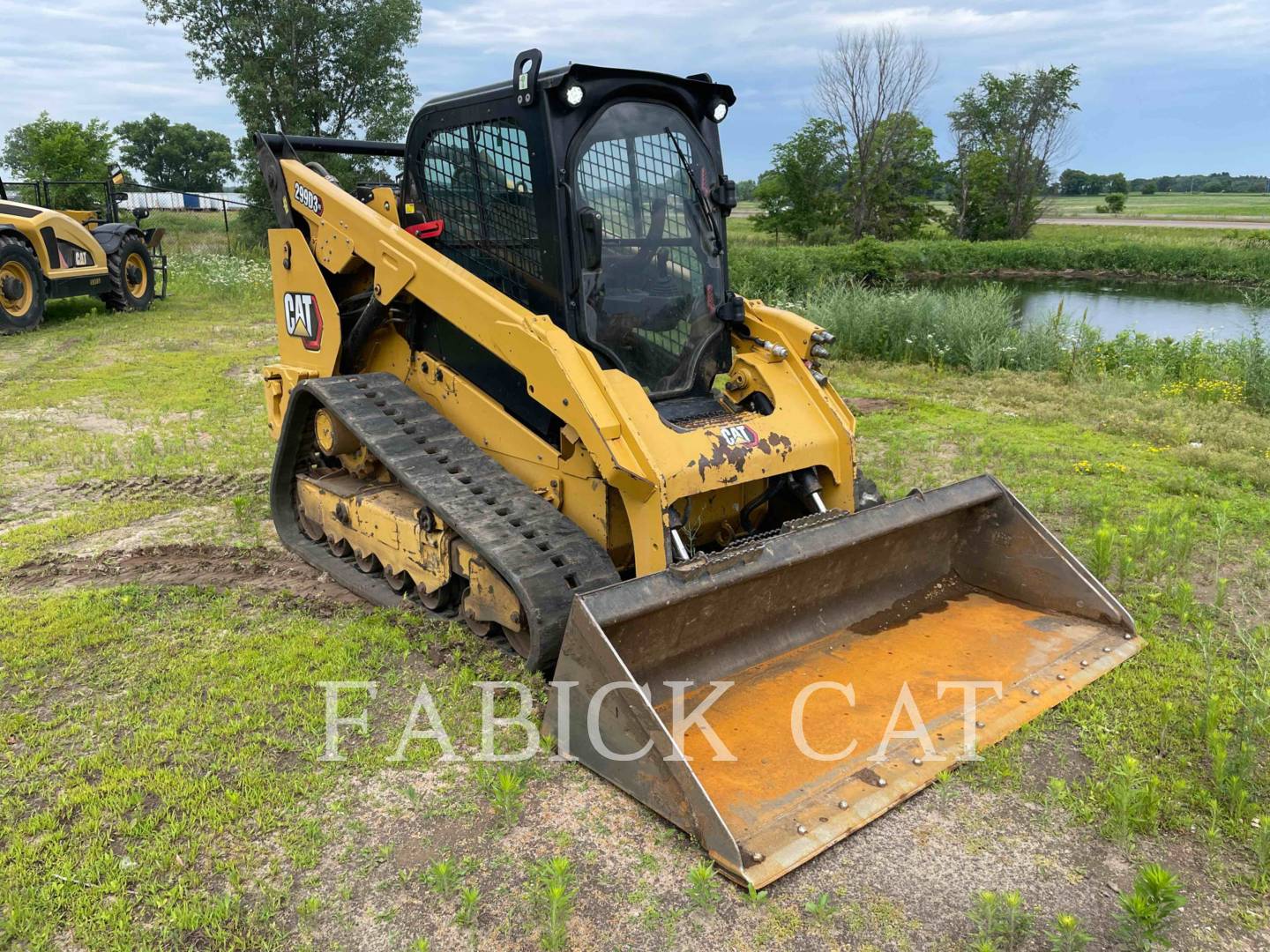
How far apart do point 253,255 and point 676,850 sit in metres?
22.5

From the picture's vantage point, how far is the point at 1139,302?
2542 cm

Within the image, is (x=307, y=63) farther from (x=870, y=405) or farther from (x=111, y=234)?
(x=870, y=405)

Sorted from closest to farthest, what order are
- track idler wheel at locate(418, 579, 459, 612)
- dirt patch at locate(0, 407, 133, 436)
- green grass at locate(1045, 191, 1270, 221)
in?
track idler wheel at locate(418, 579, 459, 612), dirt patch at locate(0, 407, 133, 436), green grass at locate(1045, 191, 1270, 221)

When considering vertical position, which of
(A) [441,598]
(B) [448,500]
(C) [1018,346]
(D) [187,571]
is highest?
(B) [448,500]

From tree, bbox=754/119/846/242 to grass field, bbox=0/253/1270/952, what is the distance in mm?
38180

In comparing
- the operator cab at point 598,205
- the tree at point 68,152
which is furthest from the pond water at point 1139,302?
the tree at point 68,152

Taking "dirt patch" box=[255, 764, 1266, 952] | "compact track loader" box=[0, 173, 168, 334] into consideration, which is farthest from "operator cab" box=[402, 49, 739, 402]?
"compact track loader" box=[0, 173, 168, 334]

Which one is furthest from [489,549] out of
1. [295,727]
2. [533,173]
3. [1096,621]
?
[1096,621]

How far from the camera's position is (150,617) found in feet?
14.5

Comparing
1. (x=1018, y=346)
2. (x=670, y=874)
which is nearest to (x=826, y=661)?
(x=670, y=874)

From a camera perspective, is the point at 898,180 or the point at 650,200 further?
the point at 898,180

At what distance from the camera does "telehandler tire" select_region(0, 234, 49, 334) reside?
12805 millimetres

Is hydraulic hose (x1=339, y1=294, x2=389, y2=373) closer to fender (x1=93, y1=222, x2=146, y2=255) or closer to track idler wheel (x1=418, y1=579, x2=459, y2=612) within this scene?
track idler wheel (x1=418, y1=579, x2=459, y2=612)

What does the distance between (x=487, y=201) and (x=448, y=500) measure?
1.47 metres
